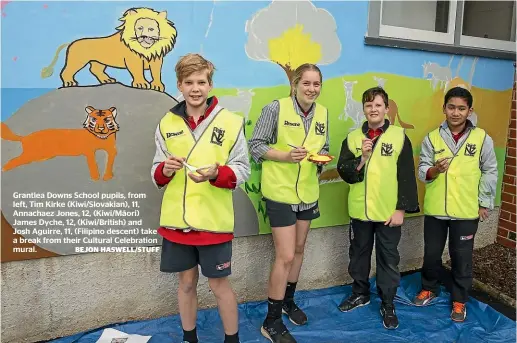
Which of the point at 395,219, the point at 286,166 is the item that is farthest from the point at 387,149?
→ the point at 286,166

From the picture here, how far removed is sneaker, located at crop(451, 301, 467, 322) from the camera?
11.6ft

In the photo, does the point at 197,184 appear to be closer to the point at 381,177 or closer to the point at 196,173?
the point at 196,173

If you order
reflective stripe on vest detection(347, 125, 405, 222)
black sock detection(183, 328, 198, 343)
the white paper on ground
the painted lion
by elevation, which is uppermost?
the painted lion

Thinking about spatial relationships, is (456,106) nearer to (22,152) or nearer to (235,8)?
(235,8)

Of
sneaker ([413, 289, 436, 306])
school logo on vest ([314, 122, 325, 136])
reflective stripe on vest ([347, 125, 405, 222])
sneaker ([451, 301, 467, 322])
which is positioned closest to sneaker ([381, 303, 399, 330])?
sneaker ([413, 289, 436, 306])

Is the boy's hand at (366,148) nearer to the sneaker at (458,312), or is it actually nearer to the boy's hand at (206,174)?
the boy's hand at (206,174)

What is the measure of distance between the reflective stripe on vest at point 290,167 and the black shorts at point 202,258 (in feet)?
2.11

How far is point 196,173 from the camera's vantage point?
2.41 meters

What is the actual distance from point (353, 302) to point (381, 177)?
1.12 metres

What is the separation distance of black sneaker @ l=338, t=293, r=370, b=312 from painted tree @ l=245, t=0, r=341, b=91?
6.19ft

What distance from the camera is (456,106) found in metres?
3.43

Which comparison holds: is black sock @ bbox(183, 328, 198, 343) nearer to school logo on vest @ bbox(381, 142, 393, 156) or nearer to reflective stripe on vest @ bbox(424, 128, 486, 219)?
school logo on vest @ bbox(381, 142, 393, 156)

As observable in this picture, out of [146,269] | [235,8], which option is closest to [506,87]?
[235,8]

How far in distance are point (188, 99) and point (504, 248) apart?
3.90m
